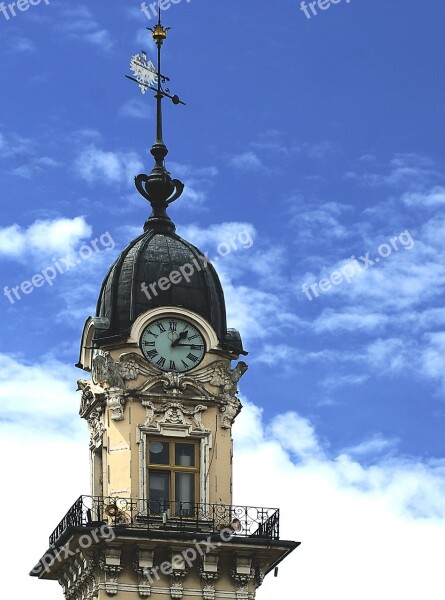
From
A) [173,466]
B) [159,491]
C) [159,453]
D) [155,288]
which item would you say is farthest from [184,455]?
[155,288]

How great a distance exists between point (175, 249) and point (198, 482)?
858 centimetres

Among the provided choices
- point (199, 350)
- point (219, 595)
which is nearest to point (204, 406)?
point (199, 350)

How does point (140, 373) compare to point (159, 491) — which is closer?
point (159, 491)

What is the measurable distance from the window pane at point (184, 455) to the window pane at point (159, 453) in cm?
36

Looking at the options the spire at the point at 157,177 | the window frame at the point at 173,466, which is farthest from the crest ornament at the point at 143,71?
the window frame at the point at 173,466

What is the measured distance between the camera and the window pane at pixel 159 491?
206ft

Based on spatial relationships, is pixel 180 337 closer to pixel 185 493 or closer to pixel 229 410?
pixel 229 410

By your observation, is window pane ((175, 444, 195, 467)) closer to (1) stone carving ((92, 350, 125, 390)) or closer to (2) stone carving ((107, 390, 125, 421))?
(2) stone carving ((107, 390, 125, 421))

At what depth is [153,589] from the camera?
202ft

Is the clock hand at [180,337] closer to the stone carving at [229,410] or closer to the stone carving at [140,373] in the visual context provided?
the stone carving at [140,373]

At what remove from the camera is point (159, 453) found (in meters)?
63.8

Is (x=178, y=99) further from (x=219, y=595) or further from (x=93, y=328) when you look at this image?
(x=219, y=595)

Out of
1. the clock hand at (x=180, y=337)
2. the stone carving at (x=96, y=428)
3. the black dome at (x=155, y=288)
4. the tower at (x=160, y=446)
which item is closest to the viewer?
the tower at (x=160, y=446)

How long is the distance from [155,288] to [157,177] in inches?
197
